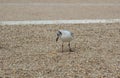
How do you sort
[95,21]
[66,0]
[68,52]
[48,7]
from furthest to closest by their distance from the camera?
[66,0]
[48,7]
[95,21]
[68,52]

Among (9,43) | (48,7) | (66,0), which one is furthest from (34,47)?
(66,0)

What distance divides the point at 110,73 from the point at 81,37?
2.80m

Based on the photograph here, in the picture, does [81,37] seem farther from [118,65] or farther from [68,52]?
[118,65]

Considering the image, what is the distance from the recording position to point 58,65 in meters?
6.11

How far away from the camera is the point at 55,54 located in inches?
268

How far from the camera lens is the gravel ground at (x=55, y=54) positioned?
575cm

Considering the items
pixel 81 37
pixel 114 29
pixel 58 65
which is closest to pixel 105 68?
pixel 58 65

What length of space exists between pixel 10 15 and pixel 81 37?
4.48 m

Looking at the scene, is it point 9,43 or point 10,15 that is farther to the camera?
point 10,15

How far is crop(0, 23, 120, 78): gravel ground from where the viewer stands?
18.9 feet

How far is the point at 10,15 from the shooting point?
12.3m

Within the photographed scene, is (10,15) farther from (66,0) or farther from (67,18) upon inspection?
(66,0)

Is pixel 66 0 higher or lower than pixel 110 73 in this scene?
lower

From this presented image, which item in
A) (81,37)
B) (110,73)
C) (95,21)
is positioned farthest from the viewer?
(95,21)
